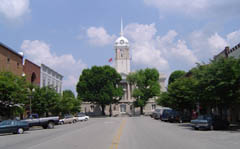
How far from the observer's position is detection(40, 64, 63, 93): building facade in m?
50.7

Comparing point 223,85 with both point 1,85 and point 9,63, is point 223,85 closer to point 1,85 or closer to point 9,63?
point 1,85

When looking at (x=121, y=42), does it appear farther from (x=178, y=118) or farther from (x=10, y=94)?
(x=10, y=94)

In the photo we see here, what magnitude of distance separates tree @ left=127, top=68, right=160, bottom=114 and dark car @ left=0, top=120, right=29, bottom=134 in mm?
55012

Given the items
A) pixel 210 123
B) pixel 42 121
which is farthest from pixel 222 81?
pixel 42 121

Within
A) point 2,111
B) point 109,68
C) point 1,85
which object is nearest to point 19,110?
point 2,111

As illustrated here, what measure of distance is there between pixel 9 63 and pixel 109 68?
37.3m

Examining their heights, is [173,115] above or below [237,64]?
below

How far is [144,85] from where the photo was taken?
80500mm

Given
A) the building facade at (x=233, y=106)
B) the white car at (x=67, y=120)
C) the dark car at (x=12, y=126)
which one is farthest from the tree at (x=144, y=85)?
the dark car at (x=12, y=126)

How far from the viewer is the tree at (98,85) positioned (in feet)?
236

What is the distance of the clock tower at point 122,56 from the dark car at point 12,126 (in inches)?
3275

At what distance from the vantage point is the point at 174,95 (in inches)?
1679

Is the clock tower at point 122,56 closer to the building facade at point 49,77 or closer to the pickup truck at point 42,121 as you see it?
the building facade at point 49,77

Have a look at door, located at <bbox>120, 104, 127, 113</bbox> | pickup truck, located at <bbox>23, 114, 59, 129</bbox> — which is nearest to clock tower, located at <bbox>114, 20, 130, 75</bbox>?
door, located at <bbox>120, 104, 127, 113</bbox>
